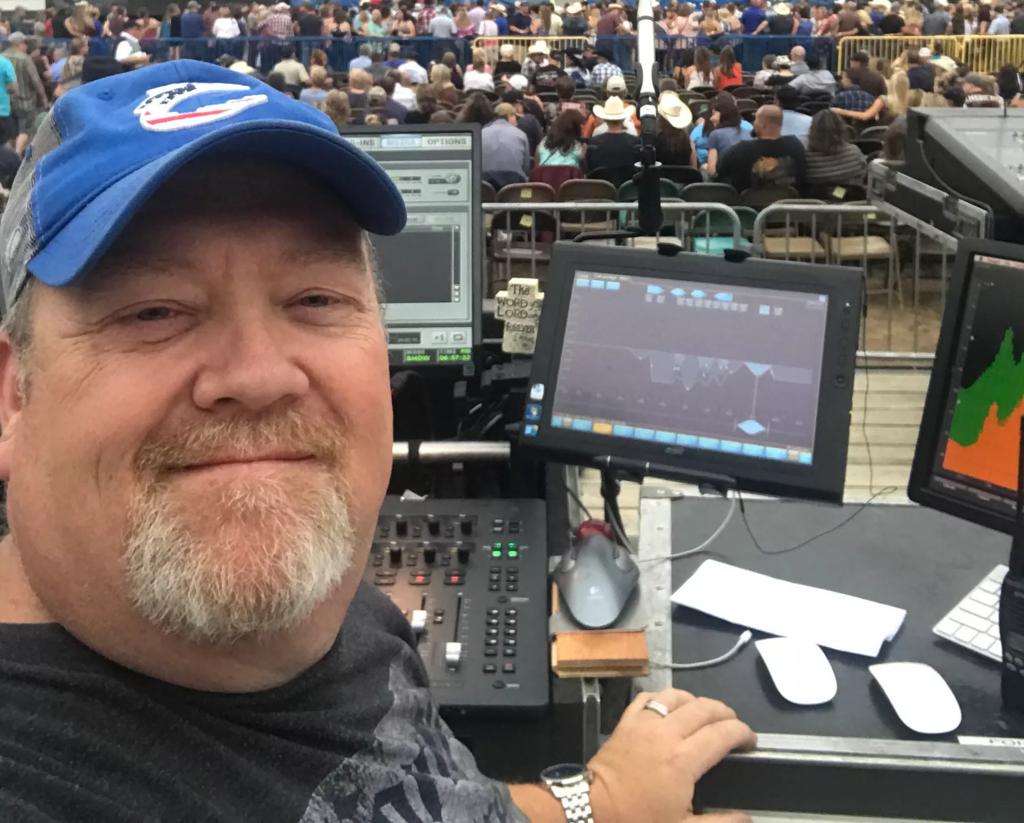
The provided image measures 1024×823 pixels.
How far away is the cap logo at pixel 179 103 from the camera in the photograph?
753 mm

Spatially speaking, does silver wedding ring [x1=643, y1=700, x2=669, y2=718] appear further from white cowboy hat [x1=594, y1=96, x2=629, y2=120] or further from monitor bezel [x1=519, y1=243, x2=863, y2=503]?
white cowboy hat [x1=594, y1=96, x2=629, y2=120]

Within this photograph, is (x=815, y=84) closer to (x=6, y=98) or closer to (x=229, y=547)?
(x=6, y=98)

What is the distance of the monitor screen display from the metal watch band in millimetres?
512

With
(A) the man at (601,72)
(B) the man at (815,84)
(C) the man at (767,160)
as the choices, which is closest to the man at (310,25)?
(A) the man at (601,72)

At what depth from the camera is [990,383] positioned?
4.26 feet

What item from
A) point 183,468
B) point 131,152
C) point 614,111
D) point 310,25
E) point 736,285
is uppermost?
point 131,152

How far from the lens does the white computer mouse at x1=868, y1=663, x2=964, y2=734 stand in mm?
1144

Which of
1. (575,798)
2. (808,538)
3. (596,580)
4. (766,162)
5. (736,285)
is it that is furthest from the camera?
(766,162)

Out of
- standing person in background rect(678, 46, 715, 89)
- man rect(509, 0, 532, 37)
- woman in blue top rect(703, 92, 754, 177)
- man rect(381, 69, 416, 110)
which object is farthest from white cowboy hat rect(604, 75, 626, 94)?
man rect(509, 0, 532, 37)

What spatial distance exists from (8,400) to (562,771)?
69cm

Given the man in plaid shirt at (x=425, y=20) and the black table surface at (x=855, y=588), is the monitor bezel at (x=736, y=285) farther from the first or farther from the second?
the man in plaid shirt at (x=425, y=20)

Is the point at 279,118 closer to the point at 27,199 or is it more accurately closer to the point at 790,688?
the point at 27,199

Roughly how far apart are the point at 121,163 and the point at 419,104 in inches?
255

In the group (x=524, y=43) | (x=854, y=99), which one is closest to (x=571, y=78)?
(x=854, y=99)
